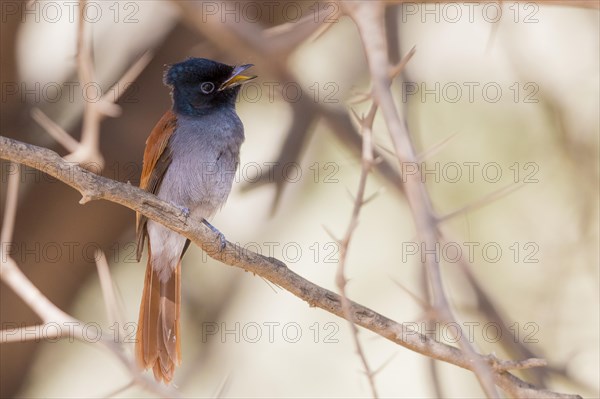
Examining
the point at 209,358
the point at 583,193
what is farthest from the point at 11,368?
the point at 583,193

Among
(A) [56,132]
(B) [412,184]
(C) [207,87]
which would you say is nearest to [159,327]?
(A) [56,132]

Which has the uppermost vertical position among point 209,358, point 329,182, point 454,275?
point 329,182

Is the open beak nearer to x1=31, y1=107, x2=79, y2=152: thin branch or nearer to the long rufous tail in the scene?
x1=31, y1=107, x2=79, y2=152: thin branch

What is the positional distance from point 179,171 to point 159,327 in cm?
103

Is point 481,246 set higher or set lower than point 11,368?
higher

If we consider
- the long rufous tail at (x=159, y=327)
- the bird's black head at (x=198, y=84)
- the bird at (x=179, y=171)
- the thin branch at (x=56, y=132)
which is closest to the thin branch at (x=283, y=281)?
the thin branch at (x=56, y=132)

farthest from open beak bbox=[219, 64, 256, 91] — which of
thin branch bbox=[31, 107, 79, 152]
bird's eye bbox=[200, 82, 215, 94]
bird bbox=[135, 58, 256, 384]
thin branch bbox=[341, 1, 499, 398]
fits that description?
thin branch bbox=[341, 1, 499, 398]

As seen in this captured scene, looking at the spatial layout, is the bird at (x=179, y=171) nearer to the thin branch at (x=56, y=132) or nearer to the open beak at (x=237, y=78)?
the open beak at (x=237, y=78)

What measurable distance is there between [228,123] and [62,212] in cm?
121

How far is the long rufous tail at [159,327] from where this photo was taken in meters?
5.34

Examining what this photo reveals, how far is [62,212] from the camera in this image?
5.34 meters

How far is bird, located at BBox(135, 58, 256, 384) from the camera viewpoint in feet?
17.8

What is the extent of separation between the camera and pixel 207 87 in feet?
18.8

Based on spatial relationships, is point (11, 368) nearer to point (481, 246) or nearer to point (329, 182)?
point (329, 182)
